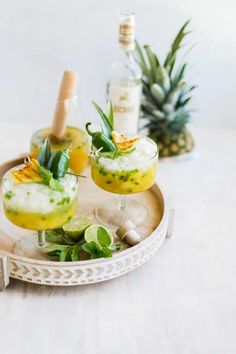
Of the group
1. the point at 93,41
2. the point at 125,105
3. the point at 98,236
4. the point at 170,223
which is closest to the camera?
the point at 98,236

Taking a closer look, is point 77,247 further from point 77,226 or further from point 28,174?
point 28,174

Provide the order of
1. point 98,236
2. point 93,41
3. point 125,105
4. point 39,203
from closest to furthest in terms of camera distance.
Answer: point 39,203 < point 98,236 < point 125,105 < point 93,41

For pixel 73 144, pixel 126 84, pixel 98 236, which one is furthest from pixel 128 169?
pixel 126 84

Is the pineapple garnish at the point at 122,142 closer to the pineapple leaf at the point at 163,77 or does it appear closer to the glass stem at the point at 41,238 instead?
the glass stem at the point at 41,238

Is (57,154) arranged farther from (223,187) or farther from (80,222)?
(223,187)

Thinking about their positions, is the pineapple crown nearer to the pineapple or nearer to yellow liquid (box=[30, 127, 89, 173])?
the pineapple

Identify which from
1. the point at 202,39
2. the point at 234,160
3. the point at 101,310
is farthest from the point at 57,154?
the point at 202,39

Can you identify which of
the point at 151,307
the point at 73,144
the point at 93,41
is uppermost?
the point at 93,41
